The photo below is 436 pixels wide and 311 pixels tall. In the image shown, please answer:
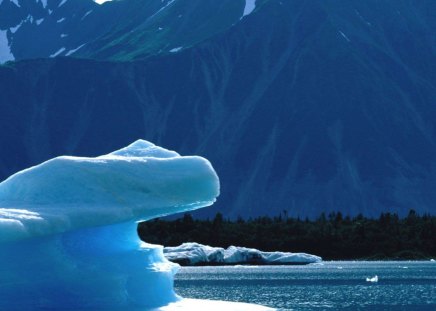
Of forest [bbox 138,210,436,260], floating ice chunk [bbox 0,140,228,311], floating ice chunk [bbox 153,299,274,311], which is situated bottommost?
floating ice chunk [bbox 153,299,274,311]

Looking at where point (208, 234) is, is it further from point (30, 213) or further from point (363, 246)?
point (30, 213)

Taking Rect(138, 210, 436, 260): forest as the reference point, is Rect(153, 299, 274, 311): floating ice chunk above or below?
below

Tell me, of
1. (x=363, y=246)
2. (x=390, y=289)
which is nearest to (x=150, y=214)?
(x=390, y=289)

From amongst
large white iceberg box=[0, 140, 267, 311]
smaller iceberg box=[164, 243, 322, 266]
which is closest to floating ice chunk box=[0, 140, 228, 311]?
large white iceberg box=[0, 140, 267, 311]

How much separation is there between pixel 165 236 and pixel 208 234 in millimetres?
8153

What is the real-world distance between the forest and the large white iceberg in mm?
137117

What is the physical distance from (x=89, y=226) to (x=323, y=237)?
5670 inches

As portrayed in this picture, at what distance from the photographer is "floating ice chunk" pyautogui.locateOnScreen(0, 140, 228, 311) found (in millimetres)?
37469

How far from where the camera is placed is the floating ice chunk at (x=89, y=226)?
3747 cm

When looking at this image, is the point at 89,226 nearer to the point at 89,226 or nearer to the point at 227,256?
the point at 89,226

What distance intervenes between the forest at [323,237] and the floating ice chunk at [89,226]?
137 m

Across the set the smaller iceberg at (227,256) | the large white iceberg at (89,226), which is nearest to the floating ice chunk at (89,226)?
the large white iceberg at (89,226)

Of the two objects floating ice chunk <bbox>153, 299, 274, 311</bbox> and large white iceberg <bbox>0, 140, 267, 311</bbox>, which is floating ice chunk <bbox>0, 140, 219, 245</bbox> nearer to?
large white iceberg <bbox>0, 140, 267, 311</bbox>

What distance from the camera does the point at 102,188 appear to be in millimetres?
39625
